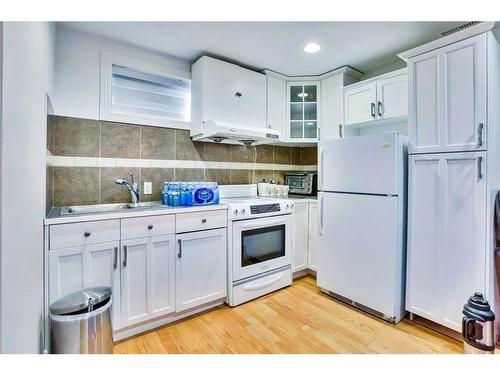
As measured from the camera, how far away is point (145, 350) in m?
1.71

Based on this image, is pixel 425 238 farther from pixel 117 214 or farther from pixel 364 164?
pixel 117 214

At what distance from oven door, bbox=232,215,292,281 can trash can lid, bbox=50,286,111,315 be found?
1073 mm

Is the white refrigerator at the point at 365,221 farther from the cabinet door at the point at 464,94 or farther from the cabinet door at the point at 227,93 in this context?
the cabinet door at the point at 227,93

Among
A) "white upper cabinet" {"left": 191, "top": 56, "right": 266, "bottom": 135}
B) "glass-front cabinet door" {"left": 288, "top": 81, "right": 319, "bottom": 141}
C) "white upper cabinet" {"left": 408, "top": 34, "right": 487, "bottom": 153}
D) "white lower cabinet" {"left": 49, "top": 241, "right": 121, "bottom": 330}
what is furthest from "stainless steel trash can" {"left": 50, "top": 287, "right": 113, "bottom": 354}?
"glass-front cabinet door" {"left": 288, "top": 81, "right": 319, "bottom": 141}

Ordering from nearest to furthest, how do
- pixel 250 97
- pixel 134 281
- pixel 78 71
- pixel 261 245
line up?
pixel 134 281 < pixel 78 71 < pixel 261 245 < pixel 250 97

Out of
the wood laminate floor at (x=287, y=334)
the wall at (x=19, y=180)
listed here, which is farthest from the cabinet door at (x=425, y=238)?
the wall at (x=19, y=180)

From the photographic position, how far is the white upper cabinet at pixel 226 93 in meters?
2.49

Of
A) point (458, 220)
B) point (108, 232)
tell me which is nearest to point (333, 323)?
point (458, 220)

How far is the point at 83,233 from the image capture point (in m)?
1.62

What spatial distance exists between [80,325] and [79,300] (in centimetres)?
14

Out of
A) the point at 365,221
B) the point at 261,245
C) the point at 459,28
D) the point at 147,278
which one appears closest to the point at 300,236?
the point at 261,245

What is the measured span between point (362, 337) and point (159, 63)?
295cm

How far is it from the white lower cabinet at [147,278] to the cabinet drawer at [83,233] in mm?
126
